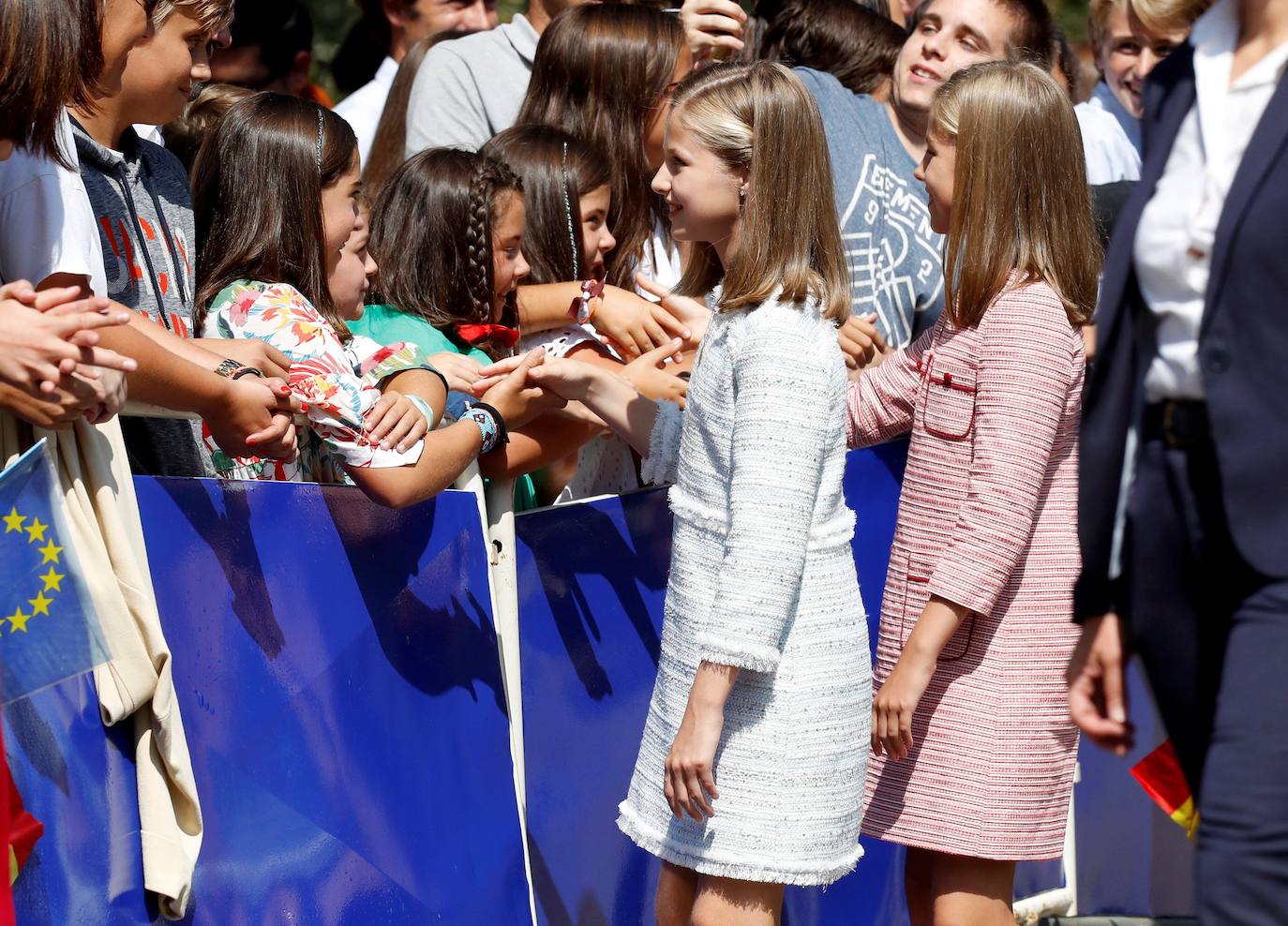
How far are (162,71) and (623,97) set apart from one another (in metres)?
1.63

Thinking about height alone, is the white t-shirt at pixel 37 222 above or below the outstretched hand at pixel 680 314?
above

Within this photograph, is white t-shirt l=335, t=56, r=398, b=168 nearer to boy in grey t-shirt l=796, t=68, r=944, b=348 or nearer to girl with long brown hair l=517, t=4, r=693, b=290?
girl with long brown hair l=517, t=4, r=693, b=290

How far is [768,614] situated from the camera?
3.09m

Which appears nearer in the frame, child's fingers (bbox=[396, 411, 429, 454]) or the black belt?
the black belt

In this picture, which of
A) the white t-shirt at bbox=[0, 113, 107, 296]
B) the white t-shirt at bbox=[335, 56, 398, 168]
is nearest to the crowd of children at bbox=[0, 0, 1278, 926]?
the white t-shirt at bbox=[0, 113, 107, 296]

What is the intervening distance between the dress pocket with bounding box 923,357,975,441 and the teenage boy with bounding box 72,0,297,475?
1.49 meters

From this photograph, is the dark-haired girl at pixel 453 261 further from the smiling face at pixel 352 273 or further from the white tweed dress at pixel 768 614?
the white tweed dress at pixel 768 614

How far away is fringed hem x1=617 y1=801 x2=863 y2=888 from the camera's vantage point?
3172mm

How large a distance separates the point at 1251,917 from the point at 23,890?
1.75m

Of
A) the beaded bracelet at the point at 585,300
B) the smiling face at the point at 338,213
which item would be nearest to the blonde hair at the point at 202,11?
the smiling face at the point at 338,213

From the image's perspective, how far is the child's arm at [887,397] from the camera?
400cm

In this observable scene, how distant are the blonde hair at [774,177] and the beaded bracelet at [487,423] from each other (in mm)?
566

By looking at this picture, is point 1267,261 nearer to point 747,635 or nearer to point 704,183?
point 747,635

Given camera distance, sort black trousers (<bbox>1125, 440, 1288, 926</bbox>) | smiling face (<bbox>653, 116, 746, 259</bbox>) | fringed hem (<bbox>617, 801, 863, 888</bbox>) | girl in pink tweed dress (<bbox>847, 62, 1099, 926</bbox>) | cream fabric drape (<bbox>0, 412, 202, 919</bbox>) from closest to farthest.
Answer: black trousers (<bbox>1125, 440, 1288, 926</bbox>) → cream fabric drape (<bbox>0, 412, 202, 919</bbox>) → fringed hem (<bbox>617, 801, 863, 888</bbox>) → smiling face (<bbox>653, 116, 746, 259</bbox>) → girl in pink tweed dress (<bbox>847, 62, 1099, 926</bbox>)
